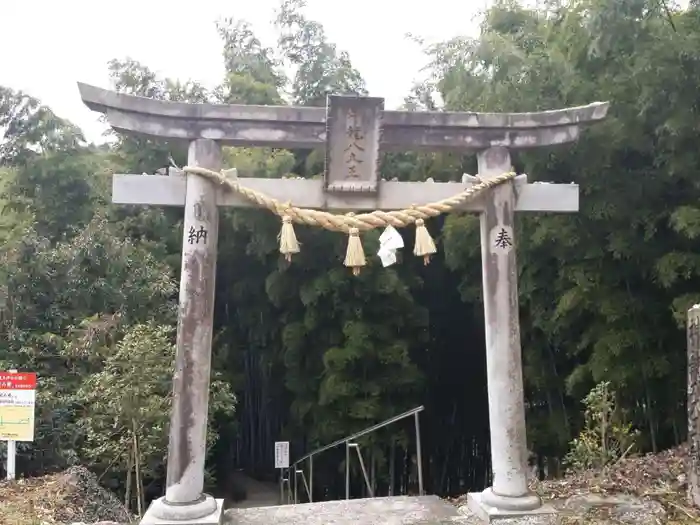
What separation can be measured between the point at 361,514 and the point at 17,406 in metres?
3.03

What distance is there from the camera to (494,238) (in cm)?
428

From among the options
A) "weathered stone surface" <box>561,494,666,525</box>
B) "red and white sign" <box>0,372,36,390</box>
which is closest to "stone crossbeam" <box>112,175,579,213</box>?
"weathered stone surface" <box>561,494,666,525</box>

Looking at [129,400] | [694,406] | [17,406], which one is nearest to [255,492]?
[129,400]

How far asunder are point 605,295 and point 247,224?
13.6 feet

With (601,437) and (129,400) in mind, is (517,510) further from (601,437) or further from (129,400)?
(129,400)

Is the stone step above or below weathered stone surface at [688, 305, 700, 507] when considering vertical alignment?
below

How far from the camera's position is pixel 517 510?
4.00m

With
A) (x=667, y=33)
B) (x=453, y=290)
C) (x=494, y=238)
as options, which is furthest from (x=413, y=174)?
(x=494, y=238)

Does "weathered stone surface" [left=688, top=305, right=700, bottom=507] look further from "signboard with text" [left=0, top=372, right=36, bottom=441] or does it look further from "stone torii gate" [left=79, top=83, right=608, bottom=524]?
"signboard with text" [left=0, top=372, right=36, bottom=441]

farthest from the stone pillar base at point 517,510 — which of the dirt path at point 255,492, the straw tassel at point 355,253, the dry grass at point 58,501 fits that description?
the dirt path at point 255,492

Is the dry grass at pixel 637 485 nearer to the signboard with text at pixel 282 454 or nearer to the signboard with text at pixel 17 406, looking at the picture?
the signboard with text at pixel 17 406

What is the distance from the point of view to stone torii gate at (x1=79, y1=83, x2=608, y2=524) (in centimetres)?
395

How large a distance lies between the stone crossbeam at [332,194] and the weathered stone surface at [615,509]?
197 centimetres

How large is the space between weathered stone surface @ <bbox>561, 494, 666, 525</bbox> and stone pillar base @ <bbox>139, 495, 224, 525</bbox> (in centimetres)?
221
